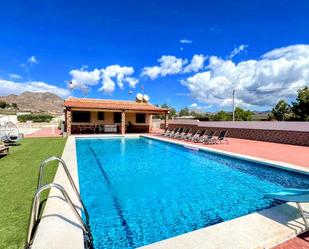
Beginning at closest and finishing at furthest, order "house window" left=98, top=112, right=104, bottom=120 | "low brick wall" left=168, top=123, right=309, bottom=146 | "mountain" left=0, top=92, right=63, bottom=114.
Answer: "low brick wall" left=168, top=123, right=309, bottom=146
"house window" left=98, top=112, right=104, bottom=120
"mountain" left=0, top=92, right=63, bottom=114

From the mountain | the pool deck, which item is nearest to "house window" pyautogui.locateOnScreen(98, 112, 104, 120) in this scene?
the pool deck

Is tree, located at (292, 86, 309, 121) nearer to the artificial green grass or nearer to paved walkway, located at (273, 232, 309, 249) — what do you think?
paved walkway, located at (273, 232, 309, 249)

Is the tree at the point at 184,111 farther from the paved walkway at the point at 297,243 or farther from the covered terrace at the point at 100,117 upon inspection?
the paved walkway at the point at 297,243

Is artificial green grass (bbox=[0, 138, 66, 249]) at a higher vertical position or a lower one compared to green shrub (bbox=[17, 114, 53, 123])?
lower

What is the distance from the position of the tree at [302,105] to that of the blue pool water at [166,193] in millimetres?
29858

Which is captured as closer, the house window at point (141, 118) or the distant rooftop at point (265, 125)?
the distant rooftop at point (265, 125)

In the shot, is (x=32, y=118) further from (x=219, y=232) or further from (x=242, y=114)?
(x=219, y=232)

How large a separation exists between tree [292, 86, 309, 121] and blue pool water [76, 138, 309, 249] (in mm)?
29858

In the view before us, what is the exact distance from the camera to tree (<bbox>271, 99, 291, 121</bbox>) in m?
44.1

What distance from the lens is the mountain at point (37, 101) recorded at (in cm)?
11869

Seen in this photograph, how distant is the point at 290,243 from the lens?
3.35 m

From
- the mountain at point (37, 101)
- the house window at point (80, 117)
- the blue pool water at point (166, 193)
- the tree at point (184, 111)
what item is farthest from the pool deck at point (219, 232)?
the mountain at point (37, 101)

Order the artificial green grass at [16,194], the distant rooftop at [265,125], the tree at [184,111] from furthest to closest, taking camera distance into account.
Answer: the tree at [184,111] → the distant rooftop at [265,125] → the artificial green grass at [16,194]

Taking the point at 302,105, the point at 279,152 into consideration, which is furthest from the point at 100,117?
the point at 302,105
